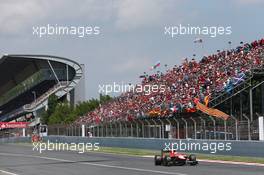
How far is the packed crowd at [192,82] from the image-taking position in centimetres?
3309

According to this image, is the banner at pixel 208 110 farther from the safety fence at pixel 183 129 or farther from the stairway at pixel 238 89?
the safety fence at pixel 183 129

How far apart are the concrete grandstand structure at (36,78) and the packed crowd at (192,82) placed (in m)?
40.2

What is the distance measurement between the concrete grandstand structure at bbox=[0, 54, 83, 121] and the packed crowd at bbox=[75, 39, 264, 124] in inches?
1583

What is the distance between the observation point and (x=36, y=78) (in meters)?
91.1

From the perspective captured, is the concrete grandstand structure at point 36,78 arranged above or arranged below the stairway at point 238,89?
above

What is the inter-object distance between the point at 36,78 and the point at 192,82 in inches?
2243

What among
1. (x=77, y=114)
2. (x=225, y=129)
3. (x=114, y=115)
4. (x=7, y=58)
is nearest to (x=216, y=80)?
(x=225, y=129)

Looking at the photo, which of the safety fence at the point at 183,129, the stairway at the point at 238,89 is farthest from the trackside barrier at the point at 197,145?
the stairway at the point at 238,89

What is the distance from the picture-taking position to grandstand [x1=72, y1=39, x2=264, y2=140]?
29000 millimetres

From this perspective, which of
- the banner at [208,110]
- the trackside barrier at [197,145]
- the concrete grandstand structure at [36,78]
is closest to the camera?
the trackside barrier at [197,145]

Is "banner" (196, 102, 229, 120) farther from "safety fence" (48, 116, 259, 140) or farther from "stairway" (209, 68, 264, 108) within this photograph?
"safety fence" (48, 116, 259, 140)

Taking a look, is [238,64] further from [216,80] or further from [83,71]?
[83,71]

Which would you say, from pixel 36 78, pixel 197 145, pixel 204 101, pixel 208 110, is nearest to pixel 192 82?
pixel 204 101

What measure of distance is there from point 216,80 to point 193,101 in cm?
178
